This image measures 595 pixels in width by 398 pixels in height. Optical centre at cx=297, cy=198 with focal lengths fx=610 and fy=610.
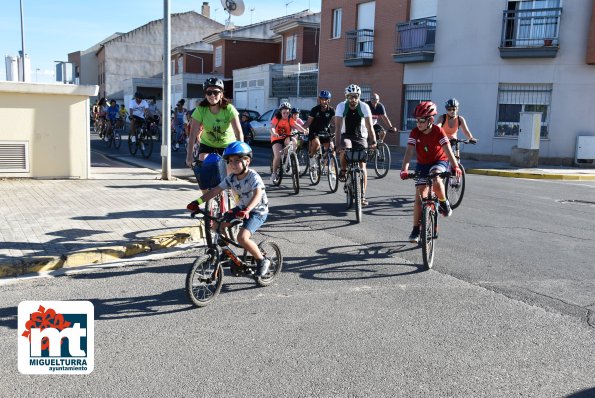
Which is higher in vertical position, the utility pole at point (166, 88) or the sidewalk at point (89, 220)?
the utility pole at point (166, 88)

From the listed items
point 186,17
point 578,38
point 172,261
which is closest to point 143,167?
point 172,261

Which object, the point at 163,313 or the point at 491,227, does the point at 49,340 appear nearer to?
the point at 163,313

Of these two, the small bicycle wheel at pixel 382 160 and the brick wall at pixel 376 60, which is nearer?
the small bicycle wheel at pixel 382 160

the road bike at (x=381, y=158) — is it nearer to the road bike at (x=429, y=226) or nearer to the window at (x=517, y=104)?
the road bike at (x=429, y=226)

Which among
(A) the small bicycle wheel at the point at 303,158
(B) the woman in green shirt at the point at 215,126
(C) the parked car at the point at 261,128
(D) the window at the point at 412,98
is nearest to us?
(B) the woman in green shirt at the point at 215,126

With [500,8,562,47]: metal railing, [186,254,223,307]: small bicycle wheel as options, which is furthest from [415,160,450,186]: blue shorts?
[500,8,562,47]: metal railing

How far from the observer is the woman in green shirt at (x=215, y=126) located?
755 cm

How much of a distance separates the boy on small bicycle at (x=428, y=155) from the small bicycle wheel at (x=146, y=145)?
41.1 feet

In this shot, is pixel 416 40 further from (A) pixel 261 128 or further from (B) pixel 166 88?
(B) pixel 166 88

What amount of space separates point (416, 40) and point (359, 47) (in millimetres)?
4012

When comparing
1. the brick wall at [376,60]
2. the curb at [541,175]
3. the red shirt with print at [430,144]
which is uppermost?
the brick wall at [376,60]

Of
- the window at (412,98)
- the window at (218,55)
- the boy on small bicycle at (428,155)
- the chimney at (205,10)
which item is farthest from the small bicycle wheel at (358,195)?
the chimney at (205,10)

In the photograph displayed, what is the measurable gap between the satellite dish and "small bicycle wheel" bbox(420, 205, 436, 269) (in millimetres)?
41957

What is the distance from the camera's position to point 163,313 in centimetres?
506
